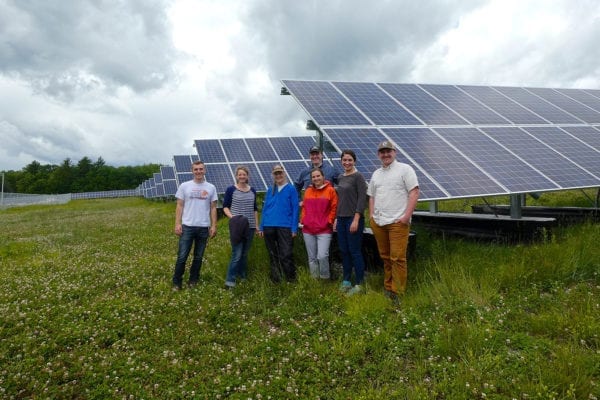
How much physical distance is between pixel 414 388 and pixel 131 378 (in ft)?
9.04

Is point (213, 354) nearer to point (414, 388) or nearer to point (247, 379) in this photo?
point (247, 379)

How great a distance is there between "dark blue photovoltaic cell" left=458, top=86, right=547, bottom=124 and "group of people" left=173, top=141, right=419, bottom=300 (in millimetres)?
6444

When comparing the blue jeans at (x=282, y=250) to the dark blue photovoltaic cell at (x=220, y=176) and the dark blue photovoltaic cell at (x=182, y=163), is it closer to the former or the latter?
the dark blue photovoltaic cell at (x=220, y=176)

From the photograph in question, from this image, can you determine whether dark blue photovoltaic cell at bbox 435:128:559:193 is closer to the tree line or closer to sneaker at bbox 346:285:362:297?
sneaker at bbox 346:285:362:297

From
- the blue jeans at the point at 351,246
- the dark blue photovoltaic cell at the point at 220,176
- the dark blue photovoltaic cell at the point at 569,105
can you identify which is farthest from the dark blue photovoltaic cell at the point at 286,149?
the blue jeans at the point at 351,246

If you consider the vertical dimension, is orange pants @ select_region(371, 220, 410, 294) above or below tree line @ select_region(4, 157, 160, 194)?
below

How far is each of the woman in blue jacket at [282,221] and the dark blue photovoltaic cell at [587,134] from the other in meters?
8.02

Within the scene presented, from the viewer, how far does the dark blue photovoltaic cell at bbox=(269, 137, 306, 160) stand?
20938 millimetres

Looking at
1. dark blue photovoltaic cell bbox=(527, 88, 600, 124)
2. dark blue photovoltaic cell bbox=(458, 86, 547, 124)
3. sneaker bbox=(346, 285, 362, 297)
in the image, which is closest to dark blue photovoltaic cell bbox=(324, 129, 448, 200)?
sneaker bbox=(346, 285, 362, 297)

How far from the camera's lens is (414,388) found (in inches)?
128

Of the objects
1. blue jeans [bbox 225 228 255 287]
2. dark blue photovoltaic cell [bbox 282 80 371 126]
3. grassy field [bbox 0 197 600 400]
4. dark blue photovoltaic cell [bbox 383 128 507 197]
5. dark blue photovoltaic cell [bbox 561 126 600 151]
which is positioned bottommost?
grassy field [bbox 0 197 600 400]

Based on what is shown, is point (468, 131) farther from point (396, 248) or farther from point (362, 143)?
point (396, 248)

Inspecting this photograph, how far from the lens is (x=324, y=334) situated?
14.4ft

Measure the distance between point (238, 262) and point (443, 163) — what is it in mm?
4443
